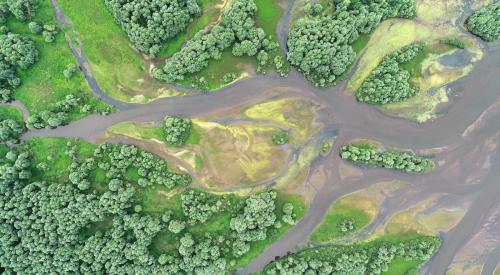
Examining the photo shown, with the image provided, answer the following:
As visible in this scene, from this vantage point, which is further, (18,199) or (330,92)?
(330,92)

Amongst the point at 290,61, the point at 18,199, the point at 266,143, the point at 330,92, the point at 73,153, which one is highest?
the point at 290,61

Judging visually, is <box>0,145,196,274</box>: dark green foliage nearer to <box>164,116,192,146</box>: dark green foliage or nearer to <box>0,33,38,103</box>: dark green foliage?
<box>164,116,192,146</box>: dark green foliage

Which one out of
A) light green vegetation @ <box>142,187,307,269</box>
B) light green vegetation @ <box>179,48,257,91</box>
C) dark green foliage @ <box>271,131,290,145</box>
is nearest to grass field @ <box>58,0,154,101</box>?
light green vegetation @ <box>179,48,257,91</box>

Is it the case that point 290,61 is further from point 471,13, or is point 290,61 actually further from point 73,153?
point 73,153

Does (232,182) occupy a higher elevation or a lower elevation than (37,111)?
lower

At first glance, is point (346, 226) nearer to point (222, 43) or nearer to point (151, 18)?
point (222, 43)

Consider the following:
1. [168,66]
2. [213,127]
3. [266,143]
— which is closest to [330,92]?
[266,143]

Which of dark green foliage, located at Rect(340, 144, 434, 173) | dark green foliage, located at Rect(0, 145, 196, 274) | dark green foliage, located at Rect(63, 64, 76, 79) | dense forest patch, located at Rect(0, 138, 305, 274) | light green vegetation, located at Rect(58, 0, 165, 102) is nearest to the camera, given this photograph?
dark green foliage, located at Rect(0, 145, 196, 274)
